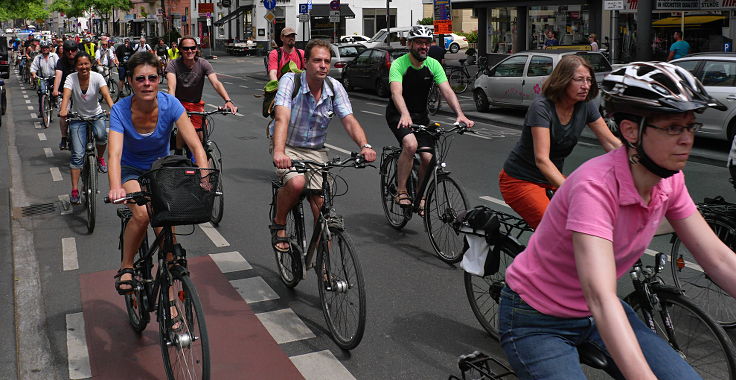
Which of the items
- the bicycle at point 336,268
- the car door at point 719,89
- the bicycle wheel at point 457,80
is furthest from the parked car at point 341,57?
the bicycle at point 336,268

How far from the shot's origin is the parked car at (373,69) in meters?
23.8

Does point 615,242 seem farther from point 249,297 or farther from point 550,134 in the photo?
point 249,297

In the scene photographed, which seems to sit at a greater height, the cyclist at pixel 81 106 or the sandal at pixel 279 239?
the cyclist at pixel 81 106

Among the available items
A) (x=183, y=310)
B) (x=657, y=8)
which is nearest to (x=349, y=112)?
(x=183, y=310)

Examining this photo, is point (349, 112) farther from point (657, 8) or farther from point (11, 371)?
point (657, 8)

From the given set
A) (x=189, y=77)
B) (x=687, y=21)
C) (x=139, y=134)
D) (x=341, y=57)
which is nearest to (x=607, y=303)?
(x=139, y=134)

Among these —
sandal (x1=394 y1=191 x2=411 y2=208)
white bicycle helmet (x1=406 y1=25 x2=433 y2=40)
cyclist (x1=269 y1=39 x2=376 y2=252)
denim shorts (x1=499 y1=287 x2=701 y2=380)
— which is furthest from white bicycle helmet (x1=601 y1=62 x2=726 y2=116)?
sandal (x1=394 y1=191 x2=411 y2=208)

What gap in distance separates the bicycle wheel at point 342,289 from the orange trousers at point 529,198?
98 cm

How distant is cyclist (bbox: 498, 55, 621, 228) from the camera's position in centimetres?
443

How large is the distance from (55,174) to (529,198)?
8.67 metres

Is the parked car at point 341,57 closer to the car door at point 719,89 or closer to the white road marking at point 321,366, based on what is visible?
the car door at point 719,89

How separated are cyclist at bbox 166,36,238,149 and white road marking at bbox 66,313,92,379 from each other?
13.3ft

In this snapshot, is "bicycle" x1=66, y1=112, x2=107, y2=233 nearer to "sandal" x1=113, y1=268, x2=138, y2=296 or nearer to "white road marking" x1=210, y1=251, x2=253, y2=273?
"white road marking" x1=210, y1=251, x2=253, y2=273

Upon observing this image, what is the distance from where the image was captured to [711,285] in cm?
509
